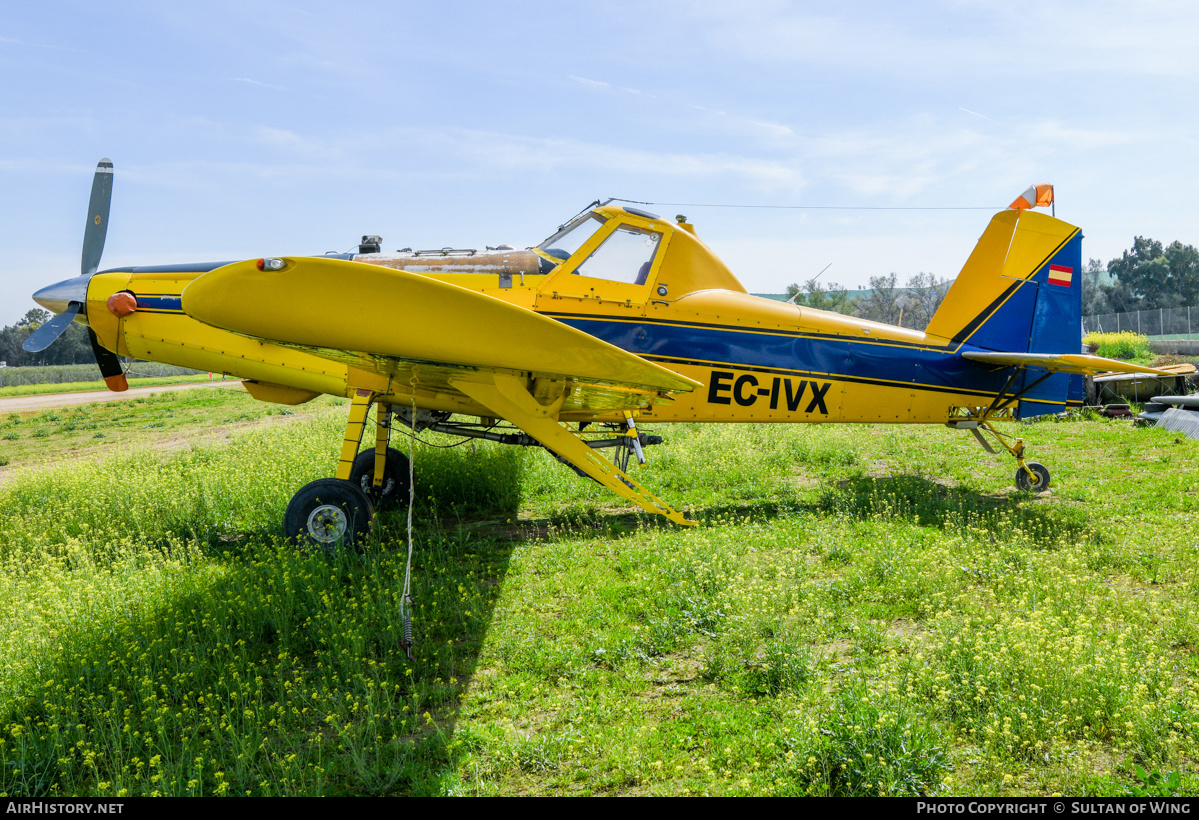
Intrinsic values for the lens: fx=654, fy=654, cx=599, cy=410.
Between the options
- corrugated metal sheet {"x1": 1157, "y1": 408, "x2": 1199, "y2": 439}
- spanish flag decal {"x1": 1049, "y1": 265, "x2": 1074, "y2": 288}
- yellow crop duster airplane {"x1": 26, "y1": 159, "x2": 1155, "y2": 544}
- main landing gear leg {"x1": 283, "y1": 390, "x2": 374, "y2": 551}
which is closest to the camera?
yellow crop duster airplane {"x1": 26, "y1": 159, "x2": 1155, "y2": 544}

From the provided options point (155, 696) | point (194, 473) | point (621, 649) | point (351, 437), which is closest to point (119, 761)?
point (155, 696)

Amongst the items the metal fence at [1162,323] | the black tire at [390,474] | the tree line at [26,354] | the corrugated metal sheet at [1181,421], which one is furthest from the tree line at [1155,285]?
the tree line at [26,354]

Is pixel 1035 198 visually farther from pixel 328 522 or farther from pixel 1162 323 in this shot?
pixel 1162 323

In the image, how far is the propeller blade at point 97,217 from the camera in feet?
22.7

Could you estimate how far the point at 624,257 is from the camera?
629 centimetres

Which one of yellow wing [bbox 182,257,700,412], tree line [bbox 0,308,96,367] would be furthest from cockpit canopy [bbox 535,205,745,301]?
tree line [bbox 0,308,96,367]

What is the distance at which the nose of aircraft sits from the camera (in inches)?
235

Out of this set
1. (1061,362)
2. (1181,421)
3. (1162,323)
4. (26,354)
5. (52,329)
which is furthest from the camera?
(26,354)

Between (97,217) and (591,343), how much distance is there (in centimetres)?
638

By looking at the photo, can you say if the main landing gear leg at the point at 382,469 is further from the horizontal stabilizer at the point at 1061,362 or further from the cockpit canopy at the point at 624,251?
the horizontal stabilizer at the point at 1061,362

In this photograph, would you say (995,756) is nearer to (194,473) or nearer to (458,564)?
(458,564)

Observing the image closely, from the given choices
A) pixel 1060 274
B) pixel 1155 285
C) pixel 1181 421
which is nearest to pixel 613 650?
pixel 1060 274

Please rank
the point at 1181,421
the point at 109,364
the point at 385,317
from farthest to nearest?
the point at 1181,421 → the point at 109,364 → the point at 385,317

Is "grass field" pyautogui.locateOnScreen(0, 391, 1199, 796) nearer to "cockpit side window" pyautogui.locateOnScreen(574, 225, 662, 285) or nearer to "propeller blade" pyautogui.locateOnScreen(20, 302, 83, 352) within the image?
"propeller blade" pyautogui.locateOnScreen(20, 302, 83, 352)
